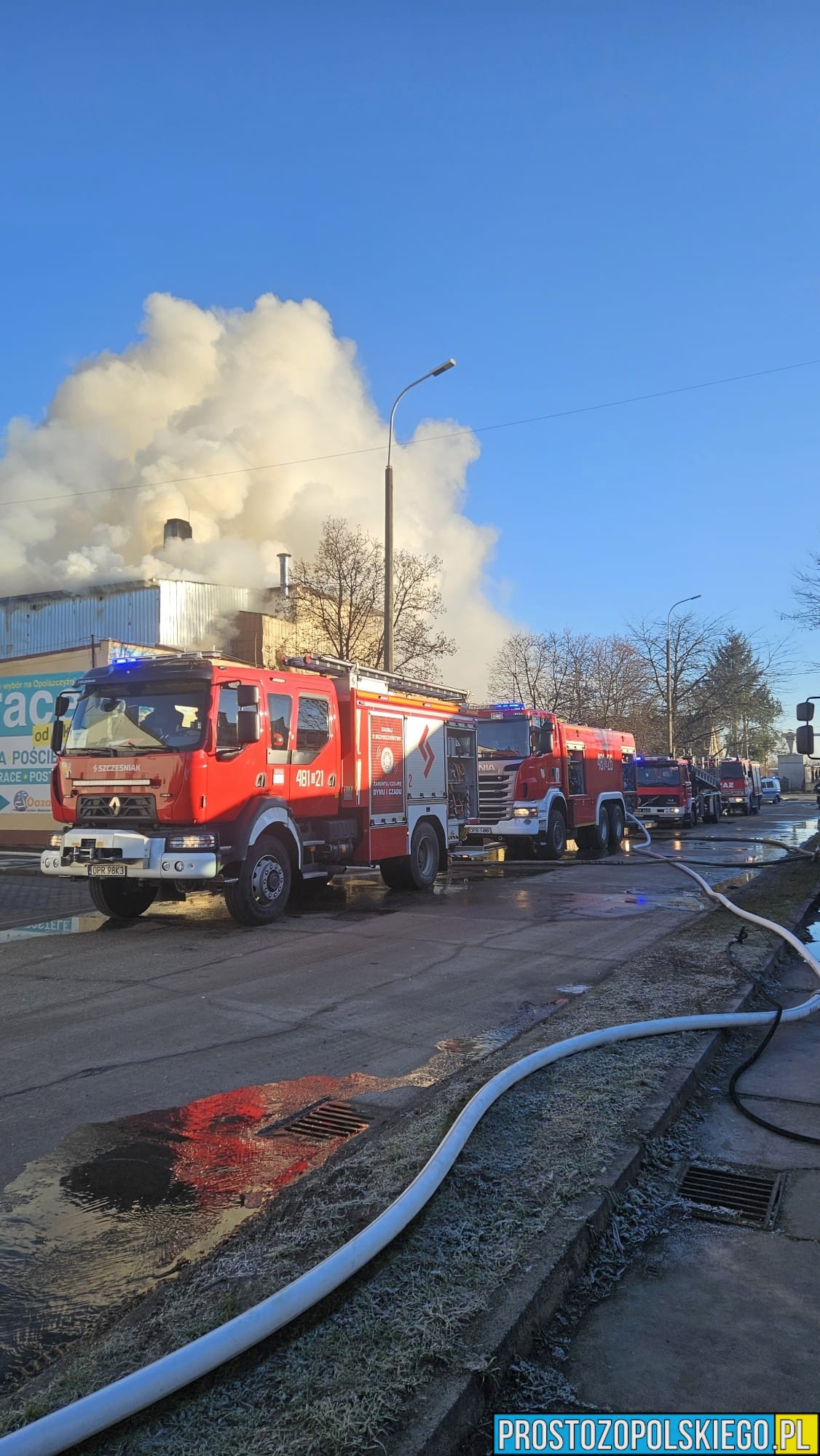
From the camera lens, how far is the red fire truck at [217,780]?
29.6ft

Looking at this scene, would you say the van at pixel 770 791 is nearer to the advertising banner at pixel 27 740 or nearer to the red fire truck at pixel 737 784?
the red fire truck at pixel 737 784

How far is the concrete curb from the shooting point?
2.08 meters

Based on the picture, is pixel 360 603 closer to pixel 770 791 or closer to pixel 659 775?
pixel 659 775

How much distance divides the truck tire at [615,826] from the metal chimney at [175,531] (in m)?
23.3

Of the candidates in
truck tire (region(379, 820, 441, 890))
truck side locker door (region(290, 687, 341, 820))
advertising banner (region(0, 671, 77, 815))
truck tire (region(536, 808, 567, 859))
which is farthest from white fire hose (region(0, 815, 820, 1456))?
advertising banner (region(0, 671, 77, 815))

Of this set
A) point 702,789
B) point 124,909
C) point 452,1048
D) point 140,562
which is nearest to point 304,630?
point 140,562

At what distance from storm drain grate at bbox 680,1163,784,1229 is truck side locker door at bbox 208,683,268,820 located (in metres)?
6.33

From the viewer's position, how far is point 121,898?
→ 10.3 meters

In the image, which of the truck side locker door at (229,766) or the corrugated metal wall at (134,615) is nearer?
the truck side locker door at (229,766)

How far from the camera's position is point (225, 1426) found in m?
2.05

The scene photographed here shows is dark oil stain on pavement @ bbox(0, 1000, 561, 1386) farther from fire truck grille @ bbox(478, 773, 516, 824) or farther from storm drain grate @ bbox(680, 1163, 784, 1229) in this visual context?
fire truck grille @ bbox(478, 773, 516, 824)

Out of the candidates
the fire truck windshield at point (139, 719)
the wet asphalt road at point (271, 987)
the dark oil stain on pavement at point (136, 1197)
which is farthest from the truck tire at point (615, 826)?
the dark oil stain on pavement at point (136, 1197)

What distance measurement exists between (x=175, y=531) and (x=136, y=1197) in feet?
121

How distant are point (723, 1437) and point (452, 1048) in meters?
3.26
